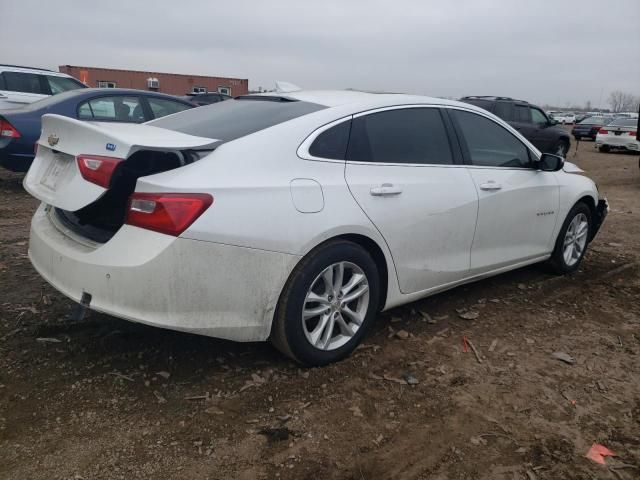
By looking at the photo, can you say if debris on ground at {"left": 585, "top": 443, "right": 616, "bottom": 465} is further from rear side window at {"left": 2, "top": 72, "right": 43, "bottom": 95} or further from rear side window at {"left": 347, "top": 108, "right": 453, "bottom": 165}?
rear side window at {"left": 2, "top": 72, "right": 43, "bottom": 95}

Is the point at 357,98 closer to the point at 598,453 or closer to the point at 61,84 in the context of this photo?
the point at 598,453

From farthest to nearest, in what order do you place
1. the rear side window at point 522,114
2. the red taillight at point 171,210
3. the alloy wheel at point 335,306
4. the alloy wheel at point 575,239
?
1. the rear side window at point 522,114
2. the alloy wheel at point 575,239
3. the alloy wheel at point 335,306
4. the red taillight at point 171,210

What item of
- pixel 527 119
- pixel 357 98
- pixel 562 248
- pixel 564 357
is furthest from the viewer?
pixel 527 119

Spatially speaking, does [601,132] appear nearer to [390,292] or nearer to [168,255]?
[390,292]

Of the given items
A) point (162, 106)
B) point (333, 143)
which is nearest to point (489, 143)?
point (333, 143)

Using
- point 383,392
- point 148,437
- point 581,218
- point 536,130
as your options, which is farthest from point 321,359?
point 536,130

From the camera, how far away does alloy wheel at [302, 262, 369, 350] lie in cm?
289

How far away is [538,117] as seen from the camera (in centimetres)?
1505

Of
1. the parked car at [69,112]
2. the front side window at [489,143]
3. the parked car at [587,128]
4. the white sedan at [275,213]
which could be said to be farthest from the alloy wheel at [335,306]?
the parked car at [587,128]

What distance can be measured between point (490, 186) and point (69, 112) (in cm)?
560

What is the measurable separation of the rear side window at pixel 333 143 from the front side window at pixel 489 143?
1087 mm

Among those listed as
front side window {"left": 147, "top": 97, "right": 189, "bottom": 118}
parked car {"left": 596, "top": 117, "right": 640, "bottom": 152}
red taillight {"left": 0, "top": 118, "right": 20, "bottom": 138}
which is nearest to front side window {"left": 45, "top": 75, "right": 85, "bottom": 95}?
front side window {"left": 147, "top": 97, "right": 189, "bottom": 118}

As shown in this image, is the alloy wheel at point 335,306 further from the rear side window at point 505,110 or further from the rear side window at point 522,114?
the rear side window at point 522,114

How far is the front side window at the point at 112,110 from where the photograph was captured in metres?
7.05
